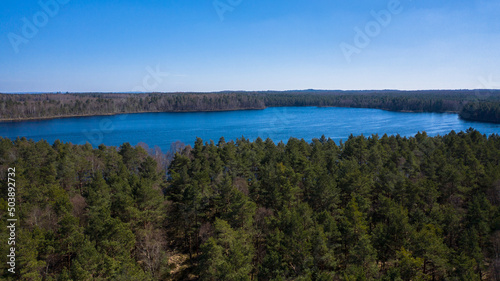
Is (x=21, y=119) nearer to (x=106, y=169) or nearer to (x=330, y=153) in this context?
(x=106, y=169)

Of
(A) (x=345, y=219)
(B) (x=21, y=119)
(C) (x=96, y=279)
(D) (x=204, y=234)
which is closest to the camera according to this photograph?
(C) (x=96, y=279)

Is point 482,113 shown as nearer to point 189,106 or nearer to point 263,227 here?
point 263,227

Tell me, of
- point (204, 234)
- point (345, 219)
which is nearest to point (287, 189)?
point (345, 219)

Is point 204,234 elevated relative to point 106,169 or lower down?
lower down

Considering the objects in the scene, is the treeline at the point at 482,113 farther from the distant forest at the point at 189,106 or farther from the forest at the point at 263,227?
the forest at the point at 263,227

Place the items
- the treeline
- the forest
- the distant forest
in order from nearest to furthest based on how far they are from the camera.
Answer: the forest, the treeline, the distant forest

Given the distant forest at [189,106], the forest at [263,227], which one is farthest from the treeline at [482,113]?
the forest at [263,227]

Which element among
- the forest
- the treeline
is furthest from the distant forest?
the forest

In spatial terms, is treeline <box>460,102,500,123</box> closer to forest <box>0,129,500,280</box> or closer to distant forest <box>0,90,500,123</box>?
distant forest <box>0,90,500,123</box>
